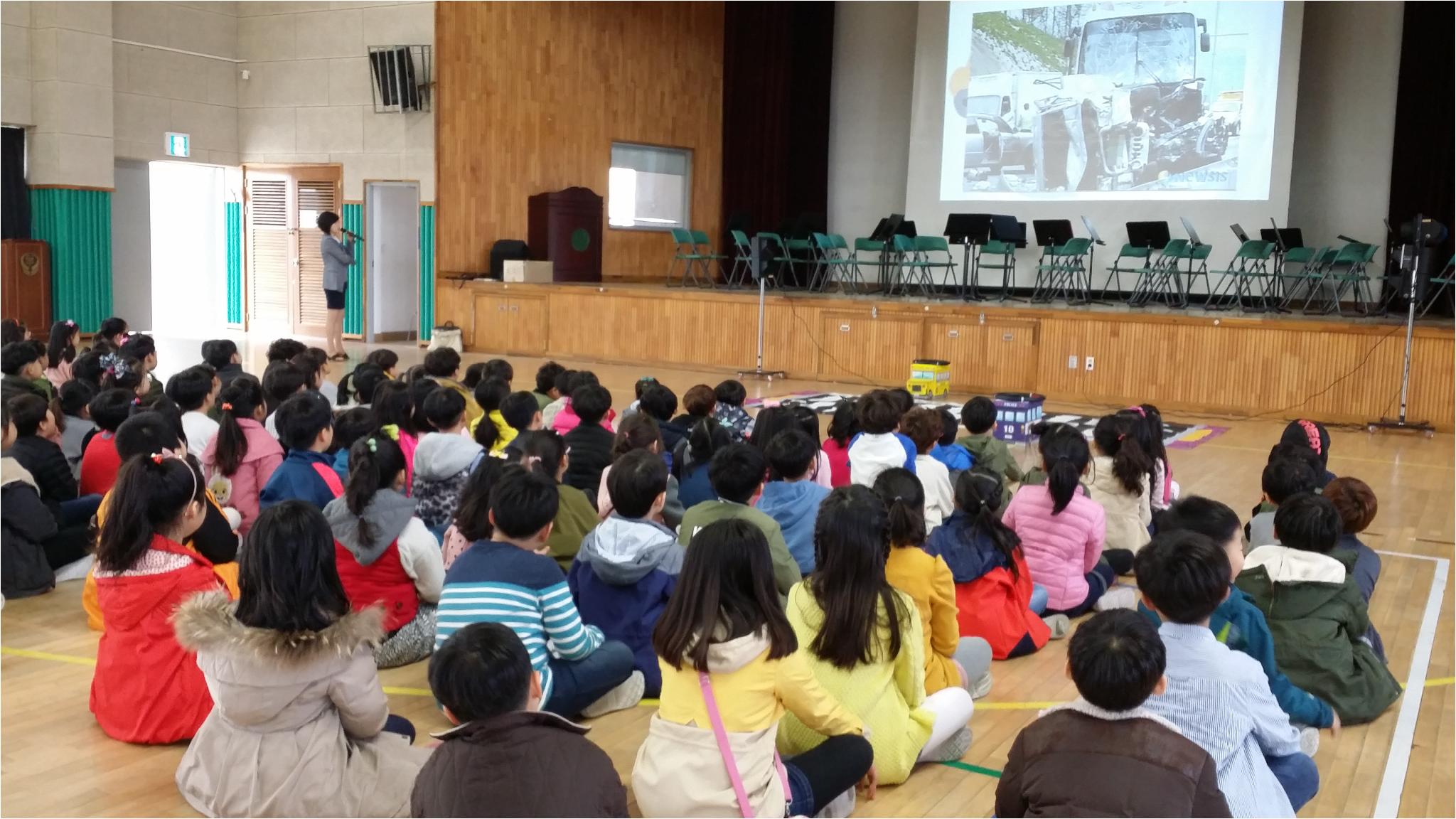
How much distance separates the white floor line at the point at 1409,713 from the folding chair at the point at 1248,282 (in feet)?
20.6

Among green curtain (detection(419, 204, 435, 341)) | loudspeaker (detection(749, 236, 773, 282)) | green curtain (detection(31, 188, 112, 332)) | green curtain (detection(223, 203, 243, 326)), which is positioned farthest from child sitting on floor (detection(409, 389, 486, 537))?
green curtain (detection(223, 203, 243, 326))

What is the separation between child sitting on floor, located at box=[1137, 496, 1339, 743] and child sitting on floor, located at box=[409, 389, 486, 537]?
2.21 metres

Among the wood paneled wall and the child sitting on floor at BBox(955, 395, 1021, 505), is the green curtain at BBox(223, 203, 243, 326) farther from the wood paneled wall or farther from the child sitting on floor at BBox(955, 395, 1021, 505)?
the child sitting on floor at BBox(955, 395, 1021, 505)

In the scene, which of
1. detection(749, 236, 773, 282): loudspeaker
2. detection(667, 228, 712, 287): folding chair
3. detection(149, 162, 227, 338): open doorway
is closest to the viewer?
detection(749, 236, 773, 282): loudspeaker

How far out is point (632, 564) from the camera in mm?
3088

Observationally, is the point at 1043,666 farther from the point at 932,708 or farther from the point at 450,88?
the point at 450,88

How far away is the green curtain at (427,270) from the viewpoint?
12.8 meters

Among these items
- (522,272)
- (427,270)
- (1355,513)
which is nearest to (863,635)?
(1355,513)

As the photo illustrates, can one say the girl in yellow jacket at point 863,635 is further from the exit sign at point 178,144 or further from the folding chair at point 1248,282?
the exit sign at point 178,144

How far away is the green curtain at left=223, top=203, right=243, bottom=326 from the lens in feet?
47.6

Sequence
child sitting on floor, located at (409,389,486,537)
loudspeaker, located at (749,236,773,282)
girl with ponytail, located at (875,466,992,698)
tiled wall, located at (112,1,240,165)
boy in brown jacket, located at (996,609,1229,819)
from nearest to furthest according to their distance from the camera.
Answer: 1. boy in brown jacket, located at (996,609,1229,819)
2. girl with ponytail, located at (875,466,992,698)
3. child sitting on floor, located at (409,389,486,537)
4. loudspeaker, located at (749,236,773,282)
5. tiled wall, located at (112,1,240,165)

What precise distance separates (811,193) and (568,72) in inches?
133

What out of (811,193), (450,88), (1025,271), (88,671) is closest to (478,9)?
(450,88)

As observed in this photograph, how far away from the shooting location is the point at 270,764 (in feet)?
7.98
